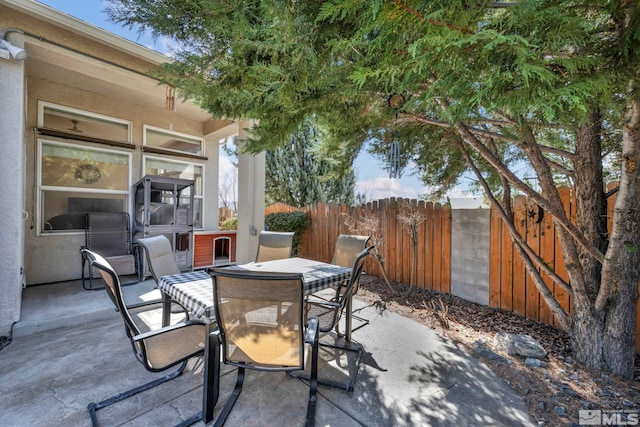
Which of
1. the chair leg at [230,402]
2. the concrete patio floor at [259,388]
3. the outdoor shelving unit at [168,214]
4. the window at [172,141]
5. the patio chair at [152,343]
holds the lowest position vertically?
the concrete patio floor at [259,388]

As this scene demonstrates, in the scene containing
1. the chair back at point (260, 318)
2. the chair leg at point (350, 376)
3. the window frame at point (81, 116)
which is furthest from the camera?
the window frame at point (81, 116)

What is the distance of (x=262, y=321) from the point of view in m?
1.77

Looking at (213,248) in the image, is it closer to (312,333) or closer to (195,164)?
(195,164)

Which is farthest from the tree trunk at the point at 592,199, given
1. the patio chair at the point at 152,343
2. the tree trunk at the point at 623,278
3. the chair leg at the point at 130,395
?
the chair leg at the point at 130,395

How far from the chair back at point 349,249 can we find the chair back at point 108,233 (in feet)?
14.4

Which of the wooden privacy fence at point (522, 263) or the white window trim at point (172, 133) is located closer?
the wooden privacy fence at point (522, 263)

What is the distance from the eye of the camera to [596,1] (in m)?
1.27

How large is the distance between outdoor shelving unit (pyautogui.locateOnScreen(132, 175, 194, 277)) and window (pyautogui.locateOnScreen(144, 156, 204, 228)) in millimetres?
448


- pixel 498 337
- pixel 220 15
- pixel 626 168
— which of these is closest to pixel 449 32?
pixel 220 15

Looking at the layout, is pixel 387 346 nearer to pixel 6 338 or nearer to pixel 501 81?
pixel 501 81

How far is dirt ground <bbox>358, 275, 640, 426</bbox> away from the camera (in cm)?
204

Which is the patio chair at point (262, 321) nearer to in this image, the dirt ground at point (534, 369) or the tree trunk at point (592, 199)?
the dirt ground at point (534, 369)

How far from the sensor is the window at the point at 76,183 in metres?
4.73

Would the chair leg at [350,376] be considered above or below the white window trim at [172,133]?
below
